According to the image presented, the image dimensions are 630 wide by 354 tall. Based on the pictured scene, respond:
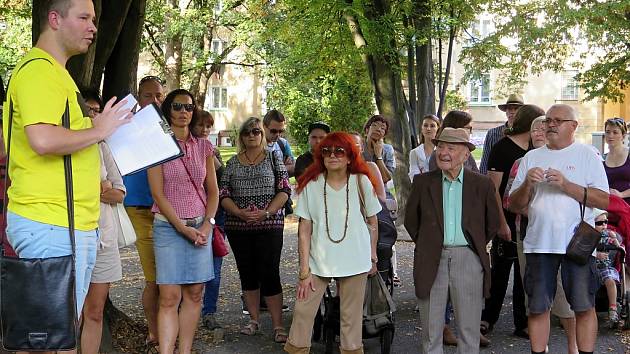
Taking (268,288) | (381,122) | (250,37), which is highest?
(250,37)

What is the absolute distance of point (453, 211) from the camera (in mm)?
5785

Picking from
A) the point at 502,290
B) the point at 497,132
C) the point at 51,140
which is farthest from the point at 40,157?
the point at 497,132

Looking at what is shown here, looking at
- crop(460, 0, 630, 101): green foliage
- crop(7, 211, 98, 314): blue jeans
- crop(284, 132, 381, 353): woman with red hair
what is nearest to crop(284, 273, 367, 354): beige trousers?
crop(284, 132, 381, 353): woman with red hair

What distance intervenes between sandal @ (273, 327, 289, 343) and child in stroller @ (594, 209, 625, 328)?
10.4ft

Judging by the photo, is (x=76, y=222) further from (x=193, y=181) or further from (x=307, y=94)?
(x=307, y=94)

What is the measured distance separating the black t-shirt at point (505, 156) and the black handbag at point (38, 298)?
14.9 feet

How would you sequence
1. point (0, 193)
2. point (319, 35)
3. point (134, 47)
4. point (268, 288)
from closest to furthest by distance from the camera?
point (0, 193) → point (268, 288) → point (134, 47) → point (319, 35)

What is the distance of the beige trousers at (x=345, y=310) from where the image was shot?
5.91m

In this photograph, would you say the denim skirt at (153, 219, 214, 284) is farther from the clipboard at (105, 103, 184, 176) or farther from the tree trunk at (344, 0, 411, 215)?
the tree trunk at (344, 0, 411, 215)

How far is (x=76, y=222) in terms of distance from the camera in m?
3.72

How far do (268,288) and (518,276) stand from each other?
244cm

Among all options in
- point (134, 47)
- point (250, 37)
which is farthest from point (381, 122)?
point (250, 37)

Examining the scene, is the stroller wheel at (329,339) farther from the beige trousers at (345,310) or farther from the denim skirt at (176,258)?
the denim skirt at (176,258)

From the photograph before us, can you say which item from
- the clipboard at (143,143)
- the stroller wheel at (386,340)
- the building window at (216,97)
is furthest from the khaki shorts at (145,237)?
the building window at (216,97)
